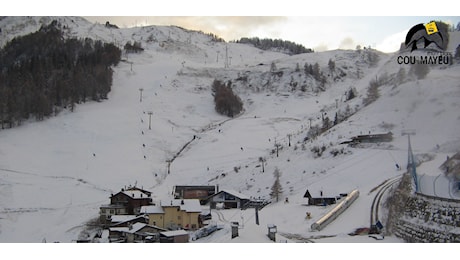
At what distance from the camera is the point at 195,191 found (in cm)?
2777

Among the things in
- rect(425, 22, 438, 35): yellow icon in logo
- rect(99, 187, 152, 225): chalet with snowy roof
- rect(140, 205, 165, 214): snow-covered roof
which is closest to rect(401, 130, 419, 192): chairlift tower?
rect(425, 22, 438, 35): yellow icon in logo

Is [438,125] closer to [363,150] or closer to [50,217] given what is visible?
[363,150]

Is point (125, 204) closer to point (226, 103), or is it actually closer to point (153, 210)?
point (153, 210)

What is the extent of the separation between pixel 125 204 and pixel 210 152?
15.1 meters

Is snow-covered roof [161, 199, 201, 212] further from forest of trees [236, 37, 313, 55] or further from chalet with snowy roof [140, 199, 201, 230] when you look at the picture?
forest of trees [236, 37, 313, 55]

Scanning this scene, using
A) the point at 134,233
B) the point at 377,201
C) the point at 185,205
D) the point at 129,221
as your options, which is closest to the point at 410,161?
the point at 377,201

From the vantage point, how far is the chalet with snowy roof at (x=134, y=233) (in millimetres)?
17922

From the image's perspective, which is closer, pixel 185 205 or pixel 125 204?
pixel 185 205

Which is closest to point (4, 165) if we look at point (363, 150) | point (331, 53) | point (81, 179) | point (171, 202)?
point (81, 179)

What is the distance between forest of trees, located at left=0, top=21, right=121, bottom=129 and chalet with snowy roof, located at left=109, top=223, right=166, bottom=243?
25310mm

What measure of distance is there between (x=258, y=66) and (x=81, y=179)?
52849mm

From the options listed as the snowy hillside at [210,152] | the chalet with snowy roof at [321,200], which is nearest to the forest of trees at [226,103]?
the snowy hillside at [210,152]

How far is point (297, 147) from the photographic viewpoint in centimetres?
3144

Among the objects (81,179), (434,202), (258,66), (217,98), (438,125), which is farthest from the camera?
(258,66)
